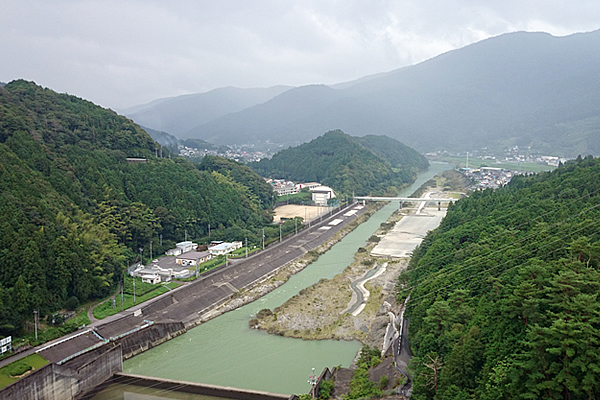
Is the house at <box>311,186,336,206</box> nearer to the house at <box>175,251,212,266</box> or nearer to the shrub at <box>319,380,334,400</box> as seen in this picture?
the house at <box>175,251,212,266</box>

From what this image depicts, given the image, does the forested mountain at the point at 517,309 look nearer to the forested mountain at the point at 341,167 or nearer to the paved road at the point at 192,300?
the paved road at the point at 192,300

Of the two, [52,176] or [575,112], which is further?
[575,112]

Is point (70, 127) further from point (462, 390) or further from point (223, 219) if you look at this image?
point (462, 390)

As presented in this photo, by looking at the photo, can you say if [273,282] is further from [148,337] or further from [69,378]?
[69,378]

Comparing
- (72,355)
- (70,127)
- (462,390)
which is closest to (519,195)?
(462,390)

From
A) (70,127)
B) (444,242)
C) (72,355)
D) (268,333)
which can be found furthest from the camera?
(70,127)

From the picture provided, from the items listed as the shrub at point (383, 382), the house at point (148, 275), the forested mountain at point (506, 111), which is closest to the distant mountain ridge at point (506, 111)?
the forested mountain at point (506, 111)

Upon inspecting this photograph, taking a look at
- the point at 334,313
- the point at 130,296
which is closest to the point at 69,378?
the point at 130,296

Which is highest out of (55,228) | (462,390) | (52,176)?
→ (52,176)
